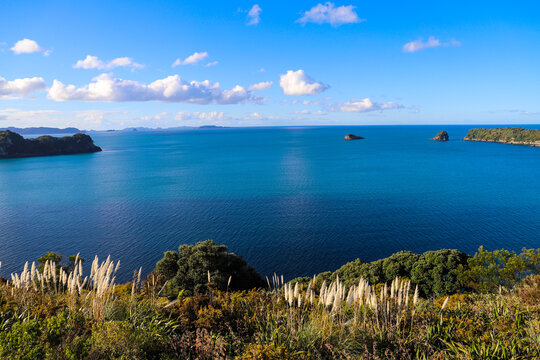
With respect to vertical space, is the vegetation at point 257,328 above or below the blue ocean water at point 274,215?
above

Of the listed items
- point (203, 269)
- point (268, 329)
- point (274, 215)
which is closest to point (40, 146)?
point (274, 215)

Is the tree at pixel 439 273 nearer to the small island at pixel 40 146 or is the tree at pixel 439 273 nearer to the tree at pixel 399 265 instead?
the tree at pixel 399 265

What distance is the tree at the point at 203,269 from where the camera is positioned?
2366 centimetres

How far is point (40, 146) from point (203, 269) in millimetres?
192919

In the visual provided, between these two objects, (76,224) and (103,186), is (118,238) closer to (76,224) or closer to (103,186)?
(76,224)

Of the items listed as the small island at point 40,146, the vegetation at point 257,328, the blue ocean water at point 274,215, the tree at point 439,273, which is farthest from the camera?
the small island at point 40,146

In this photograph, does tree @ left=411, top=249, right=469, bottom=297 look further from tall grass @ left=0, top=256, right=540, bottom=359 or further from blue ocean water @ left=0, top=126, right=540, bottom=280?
tall grass @ left=0, top=256, right=540, bottom=359

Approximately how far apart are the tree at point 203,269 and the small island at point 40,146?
594 ft

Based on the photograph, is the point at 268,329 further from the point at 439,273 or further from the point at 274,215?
the point at 274,215

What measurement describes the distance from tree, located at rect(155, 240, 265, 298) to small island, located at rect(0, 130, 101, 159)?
18115 cm

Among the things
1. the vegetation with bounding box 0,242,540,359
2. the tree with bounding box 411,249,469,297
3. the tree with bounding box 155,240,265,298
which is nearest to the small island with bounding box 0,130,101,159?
the tree with bounding box 155,240,265,298

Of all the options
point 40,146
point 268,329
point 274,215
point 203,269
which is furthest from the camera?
point 40,146

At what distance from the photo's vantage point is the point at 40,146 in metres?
166

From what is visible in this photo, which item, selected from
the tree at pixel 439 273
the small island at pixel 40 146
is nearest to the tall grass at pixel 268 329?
the tree at pixel 439 273
